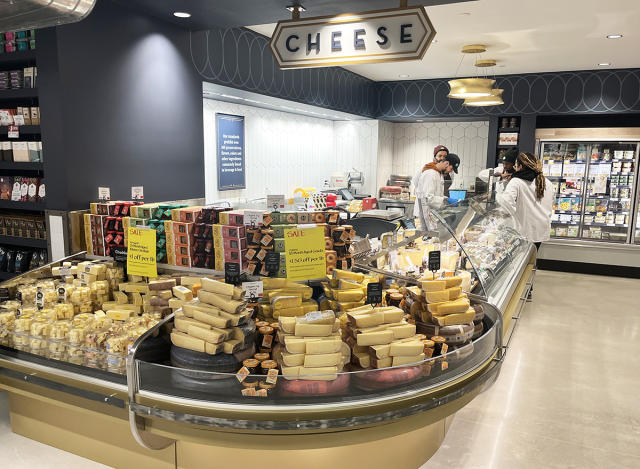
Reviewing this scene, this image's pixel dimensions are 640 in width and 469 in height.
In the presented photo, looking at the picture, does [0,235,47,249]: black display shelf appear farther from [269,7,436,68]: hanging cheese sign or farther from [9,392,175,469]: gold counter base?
[269,7,436,68]: hanging cheese sign

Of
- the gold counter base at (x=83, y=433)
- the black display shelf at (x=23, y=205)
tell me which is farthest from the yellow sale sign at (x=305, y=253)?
the black display shelf at (x=23, y=205)

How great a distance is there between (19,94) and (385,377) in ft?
12.1

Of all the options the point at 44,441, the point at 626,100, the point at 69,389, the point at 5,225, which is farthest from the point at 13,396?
the point at 626,100

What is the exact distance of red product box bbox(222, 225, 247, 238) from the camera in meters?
2.88

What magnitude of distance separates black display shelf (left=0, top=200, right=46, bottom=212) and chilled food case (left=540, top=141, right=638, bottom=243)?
25.2 ft

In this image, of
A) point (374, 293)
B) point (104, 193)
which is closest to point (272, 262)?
point (374, 293)

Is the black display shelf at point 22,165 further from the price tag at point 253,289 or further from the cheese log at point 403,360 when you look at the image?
the cheese log at point 403,360

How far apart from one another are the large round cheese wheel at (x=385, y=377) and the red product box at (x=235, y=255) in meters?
1.20

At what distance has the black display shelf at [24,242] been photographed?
4.01m

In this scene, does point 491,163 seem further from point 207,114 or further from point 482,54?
point 207,114

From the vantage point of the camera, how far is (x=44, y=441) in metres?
2.90

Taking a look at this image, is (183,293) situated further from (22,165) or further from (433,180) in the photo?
(433,180)

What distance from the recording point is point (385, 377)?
2045 millimetres

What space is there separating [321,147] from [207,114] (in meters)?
3.47
